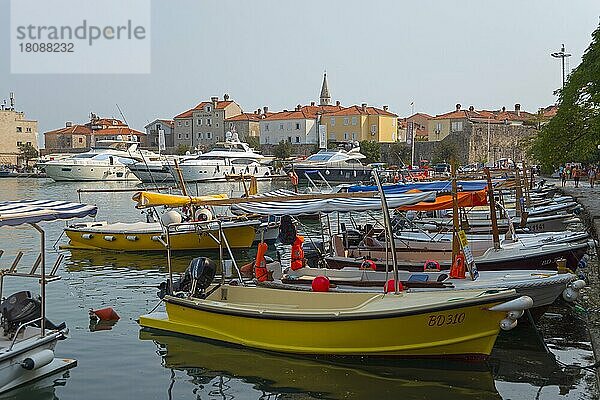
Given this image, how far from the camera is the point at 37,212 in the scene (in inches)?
436

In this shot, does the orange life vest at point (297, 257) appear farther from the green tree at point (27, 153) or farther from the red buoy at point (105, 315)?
the green tree at point (27, 153)

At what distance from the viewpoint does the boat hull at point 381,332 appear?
11.5m

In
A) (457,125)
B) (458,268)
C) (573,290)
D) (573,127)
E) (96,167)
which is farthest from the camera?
(457,125)

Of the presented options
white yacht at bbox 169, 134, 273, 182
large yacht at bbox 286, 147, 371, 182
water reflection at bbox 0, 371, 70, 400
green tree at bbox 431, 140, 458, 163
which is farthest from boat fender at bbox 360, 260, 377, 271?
green tree at bbox 431, 140, 458, 163

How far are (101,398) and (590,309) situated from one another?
894 centimetres

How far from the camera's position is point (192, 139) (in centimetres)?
13150

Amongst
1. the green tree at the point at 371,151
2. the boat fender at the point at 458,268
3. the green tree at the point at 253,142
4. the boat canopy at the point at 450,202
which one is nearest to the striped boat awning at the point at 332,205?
the boat fender at the point at 458,268

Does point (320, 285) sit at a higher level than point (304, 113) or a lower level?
lower

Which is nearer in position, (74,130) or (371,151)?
(371,151)

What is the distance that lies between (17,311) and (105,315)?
15.0 feet

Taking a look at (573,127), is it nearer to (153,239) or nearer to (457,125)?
(153,239)

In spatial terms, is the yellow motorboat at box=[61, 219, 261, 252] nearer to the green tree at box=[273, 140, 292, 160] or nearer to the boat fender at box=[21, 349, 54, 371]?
the boat fender at box=[21, 349, 54, 371]

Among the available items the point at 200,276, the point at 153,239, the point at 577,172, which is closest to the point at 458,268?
the point at 200,276

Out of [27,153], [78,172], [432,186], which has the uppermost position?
[27,153]
